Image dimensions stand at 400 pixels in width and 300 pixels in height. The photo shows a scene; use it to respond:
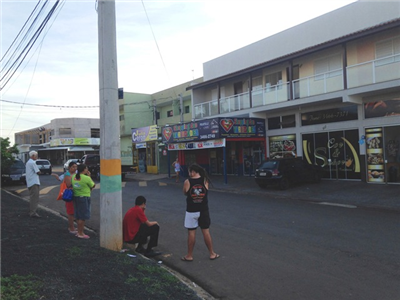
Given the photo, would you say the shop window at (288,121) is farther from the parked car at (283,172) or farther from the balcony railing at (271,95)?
the parked car at (283,172)

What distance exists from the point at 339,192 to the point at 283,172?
2.74 meters

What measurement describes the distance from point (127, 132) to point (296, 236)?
35.8 m

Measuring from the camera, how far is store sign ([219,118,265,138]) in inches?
802

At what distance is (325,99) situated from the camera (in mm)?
18297

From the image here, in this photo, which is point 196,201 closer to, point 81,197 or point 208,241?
point 208,241

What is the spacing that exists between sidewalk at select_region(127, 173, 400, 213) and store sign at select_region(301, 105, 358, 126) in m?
3.40

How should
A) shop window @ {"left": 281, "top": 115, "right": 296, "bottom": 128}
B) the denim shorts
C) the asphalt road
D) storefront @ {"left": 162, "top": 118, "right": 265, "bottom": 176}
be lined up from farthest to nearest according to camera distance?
shop window @ {"left": 281, "top": 115, "right": 296, "bottom": 128} → storefront @ {"left": 162, "top": 118, "right": 265, "bottom": 176} → the denim shorts → the asphalt road

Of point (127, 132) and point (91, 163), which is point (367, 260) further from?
point (127, 132)

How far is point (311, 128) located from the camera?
66.2 feet

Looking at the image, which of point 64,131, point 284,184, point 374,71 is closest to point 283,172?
point 284,184

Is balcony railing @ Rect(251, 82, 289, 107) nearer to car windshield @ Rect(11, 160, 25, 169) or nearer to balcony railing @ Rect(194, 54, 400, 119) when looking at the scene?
balcony railing @ Rect(194, 54, 400, 119)

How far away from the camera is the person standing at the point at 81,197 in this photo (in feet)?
24.1

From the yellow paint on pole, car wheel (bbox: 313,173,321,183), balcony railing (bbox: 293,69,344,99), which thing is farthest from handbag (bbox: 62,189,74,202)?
balcony railing (bbox: 293,69,344,99)

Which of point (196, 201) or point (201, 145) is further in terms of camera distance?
point (201, 145)
